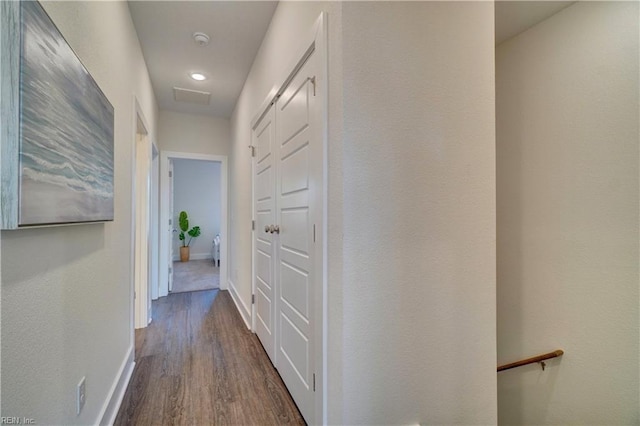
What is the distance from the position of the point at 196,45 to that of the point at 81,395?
2.59 meters

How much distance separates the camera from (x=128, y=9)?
1963 millimetres

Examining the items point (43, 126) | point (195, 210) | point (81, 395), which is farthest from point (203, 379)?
point (195, 210)

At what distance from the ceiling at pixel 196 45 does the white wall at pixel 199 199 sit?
12.1 ft

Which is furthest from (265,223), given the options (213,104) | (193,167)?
(193,167)

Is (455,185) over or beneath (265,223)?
over

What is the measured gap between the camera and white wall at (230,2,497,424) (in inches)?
44.8

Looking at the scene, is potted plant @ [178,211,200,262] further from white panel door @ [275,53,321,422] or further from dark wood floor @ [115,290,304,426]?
white panel door @ [275,53,321,422]

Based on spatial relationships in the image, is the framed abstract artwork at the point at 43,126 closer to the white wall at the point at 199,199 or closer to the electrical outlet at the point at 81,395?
the electrical outlet at the point at 81,395

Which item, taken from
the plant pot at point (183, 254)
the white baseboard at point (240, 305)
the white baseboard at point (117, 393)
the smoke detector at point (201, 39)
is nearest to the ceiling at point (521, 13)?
the smoke detector at point (201, 39)

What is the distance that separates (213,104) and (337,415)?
12.3 feet

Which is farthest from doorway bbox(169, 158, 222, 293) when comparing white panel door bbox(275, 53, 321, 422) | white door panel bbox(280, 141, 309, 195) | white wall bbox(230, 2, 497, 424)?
white wall bbox(230, 2, 497, 424)

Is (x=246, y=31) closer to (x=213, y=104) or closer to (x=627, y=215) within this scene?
(x=213, y=104)

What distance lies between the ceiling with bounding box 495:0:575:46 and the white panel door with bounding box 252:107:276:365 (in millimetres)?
1805

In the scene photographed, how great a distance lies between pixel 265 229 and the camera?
2.16 metres
